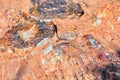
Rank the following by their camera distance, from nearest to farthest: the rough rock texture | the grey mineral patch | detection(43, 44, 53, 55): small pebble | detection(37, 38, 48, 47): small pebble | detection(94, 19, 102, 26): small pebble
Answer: the rough rock texture
detection(43, 44, 53, 55): small pebble
detection(37, 38, 48, 47): small pebble
the grey mineral patch
detection(94, 19, 102, 26): small pebble

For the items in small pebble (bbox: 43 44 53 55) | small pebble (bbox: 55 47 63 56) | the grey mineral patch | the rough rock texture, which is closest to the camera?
the rough rock texture

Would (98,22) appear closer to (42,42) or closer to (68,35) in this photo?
(68,35)

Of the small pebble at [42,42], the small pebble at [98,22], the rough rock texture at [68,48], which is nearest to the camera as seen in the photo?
the rough rock texture at [68,48]

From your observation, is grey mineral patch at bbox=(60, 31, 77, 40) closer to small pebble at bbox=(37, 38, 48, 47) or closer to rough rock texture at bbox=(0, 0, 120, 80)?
rough rock texture at bbox=(0, 0, 120, 80)

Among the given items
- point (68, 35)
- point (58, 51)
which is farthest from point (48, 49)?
point (68, 35)

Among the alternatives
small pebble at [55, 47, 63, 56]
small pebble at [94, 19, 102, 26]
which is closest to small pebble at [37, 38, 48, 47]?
small pebble at [55, 47, 63, 56]

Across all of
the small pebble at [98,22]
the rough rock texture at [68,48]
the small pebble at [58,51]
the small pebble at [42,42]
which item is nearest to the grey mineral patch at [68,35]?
the rough rock texture at [68,48]

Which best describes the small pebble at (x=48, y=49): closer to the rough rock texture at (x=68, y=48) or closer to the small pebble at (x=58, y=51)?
the rough rock texture at (x=68, y=48)

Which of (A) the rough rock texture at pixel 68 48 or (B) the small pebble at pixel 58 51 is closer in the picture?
(A) the rough rock texture at pixel 68 48

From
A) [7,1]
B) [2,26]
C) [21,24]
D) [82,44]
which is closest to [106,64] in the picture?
[82,44]

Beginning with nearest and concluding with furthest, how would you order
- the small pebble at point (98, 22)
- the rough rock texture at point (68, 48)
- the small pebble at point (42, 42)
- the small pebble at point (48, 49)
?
the rough rock texture at point (68, 48) → the small pebble at point (48, 49) → the small pebble at point (42, 42) → the small pebble at point (98, 22)

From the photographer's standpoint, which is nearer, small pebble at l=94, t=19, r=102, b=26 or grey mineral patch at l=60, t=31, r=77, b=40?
grey mineral patch at l=60, t=31, r=77, b=40

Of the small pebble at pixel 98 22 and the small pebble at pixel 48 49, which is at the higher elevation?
the small pebble at pixel 98 22

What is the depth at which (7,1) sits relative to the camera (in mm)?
8469
